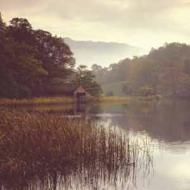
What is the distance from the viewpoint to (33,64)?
54.2m

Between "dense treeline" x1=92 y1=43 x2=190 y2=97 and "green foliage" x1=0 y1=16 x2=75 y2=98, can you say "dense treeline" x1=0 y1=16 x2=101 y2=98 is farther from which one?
"dense treeline" x1=92 y1=43 x2=190 y2=97

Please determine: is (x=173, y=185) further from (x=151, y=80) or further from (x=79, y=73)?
(x=151, y=80)

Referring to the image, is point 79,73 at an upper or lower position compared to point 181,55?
lower

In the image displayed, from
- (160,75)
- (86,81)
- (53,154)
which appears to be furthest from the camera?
(160,75)

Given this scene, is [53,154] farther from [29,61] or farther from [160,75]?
[160,75]

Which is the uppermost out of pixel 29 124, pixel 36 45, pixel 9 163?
pixel 36 45

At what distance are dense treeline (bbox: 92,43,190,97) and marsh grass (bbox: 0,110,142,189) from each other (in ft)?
298

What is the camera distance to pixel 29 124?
45.8ft

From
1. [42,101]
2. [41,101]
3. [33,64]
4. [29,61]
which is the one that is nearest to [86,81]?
[42,101]

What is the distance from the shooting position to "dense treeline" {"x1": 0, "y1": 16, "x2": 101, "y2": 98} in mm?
48469

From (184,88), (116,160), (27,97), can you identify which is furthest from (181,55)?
(116,160)

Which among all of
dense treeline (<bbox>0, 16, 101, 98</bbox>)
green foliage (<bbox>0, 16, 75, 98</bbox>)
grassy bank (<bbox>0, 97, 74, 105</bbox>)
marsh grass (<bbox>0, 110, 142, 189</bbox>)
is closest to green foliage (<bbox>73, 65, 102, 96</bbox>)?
dense treeline (<bbox>0, 16, 101, 98</bbox>)

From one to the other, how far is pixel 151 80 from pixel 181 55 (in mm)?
32867

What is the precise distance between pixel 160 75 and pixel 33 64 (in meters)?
96.1
